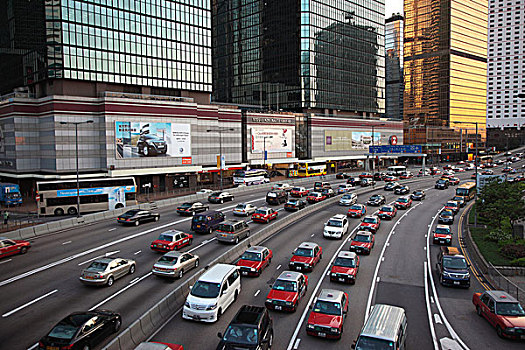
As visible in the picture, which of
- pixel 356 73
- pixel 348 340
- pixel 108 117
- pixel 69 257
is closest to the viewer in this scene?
pixel 348 340

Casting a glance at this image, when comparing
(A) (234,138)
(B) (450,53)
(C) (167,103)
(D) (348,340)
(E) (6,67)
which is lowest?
(D) (348,340)

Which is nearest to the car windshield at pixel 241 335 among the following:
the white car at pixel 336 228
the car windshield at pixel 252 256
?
the car windshield at pixel 252 256

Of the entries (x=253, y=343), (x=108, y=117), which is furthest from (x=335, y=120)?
(x=253, y=343)

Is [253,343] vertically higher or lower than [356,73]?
lower

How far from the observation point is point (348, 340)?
17344mm

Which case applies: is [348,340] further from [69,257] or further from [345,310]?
[69,257]

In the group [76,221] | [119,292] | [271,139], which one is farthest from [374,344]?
[271,139]

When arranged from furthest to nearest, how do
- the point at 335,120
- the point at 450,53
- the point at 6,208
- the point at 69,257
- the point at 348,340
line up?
the point at 450,53 → the point at 335,120 → the point at 6,208 → the point at 69,257 → the point at 348,340

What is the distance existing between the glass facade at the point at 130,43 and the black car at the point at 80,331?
52.2 metres

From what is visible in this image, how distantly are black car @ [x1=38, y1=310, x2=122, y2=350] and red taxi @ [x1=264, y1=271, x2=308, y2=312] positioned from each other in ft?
25.2

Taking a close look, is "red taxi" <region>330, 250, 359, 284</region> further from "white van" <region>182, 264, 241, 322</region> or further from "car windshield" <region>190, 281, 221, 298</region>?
"car windshield" <region>190, 281, 221, 298</region>

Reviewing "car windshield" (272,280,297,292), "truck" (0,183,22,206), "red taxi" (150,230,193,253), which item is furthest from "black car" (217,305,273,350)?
"truck" (0,183,22,206)

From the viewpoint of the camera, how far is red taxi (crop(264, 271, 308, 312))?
19.8 metres

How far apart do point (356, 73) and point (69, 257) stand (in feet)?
356
